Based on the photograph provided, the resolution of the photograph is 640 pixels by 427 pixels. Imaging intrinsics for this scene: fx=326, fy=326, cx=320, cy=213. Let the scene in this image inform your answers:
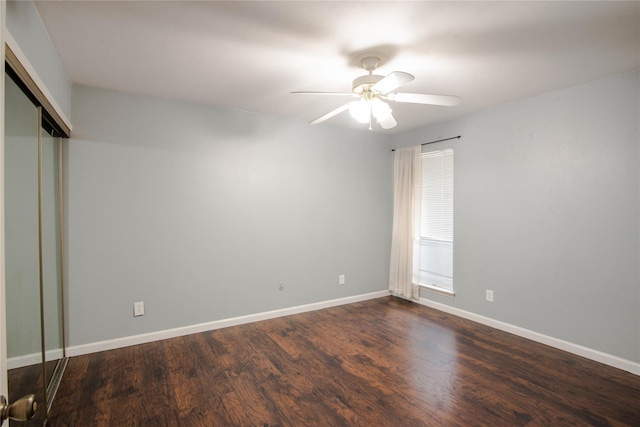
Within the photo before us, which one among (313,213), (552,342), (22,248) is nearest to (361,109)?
(313,213)

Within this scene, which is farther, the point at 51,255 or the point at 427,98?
the point at 51,255

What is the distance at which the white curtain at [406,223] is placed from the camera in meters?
4.32

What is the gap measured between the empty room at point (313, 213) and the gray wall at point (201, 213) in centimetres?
2

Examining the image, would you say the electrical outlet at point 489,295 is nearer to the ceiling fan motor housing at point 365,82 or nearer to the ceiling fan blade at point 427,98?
the ceiling fan blade at point 427,98

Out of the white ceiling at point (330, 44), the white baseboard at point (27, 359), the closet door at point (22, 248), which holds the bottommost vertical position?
the white baseboard at point (27, 359)

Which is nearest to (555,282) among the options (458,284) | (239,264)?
(458,284)

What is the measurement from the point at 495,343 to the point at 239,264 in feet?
8.78

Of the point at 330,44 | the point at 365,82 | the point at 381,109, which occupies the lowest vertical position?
the point at 381,109

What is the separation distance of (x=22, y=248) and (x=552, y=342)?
4.02 m

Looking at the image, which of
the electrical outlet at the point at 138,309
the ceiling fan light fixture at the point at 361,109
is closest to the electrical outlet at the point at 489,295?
the ceiling fan light fixture at the point at 361,109

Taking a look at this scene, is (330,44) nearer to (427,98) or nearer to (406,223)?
(427,98)

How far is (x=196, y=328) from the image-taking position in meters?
3.32

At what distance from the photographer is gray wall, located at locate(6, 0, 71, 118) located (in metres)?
1.49

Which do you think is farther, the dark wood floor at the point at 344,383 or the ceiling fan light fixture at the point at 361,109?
the ceiling fan light fixture at the point at 361,109
